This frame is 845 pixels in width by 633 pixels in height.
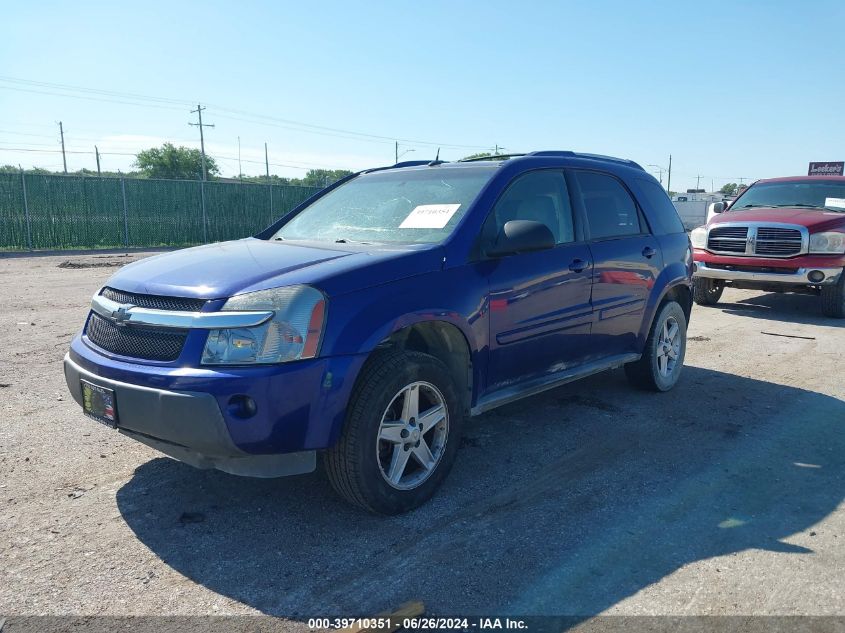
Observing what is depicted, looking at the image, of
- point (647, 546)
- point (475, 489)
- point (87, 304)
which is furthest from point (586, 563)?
point (87, 304)

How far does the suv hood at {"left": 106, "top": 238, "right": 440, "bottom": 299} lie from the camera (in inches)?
125

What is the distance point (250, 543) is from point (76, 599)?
→ 75cm

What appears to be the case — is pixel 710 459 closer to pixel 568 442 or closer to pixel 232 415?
pixel 568 442

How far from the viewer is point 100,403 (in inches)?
129

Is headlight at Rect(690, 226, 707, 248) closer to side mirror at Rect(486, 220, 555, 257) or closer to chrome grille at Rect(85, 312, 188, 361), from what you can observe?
side mirror at Rect(486, 220, 555, 257)

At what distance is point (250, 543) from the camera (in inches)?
125

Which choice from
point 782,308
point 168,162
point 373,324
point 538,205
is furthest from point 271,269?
point 168,162

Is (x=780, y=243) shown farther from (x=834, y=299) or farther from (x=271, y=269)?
(x=271, y=269)

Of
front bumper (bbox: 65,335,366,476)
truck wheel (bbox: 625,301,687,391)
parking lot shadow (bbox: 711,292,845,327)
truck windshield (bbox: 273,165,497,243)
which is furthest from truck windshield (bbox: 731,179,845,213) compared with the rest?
front bumper (bbox: 65,335,366,476)

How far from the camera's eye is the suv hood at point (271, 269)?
3.18 meters

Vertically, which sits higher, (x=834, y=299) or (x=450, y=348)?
(x=450, y=348)

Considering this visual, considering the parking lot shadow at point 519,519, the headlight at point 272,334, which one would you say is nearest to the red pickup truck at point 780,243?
the parking lot shadow at point 519,519

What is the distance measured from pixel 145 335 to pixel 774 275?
29.8 ft

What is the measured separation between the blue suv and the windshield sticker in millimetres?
12
